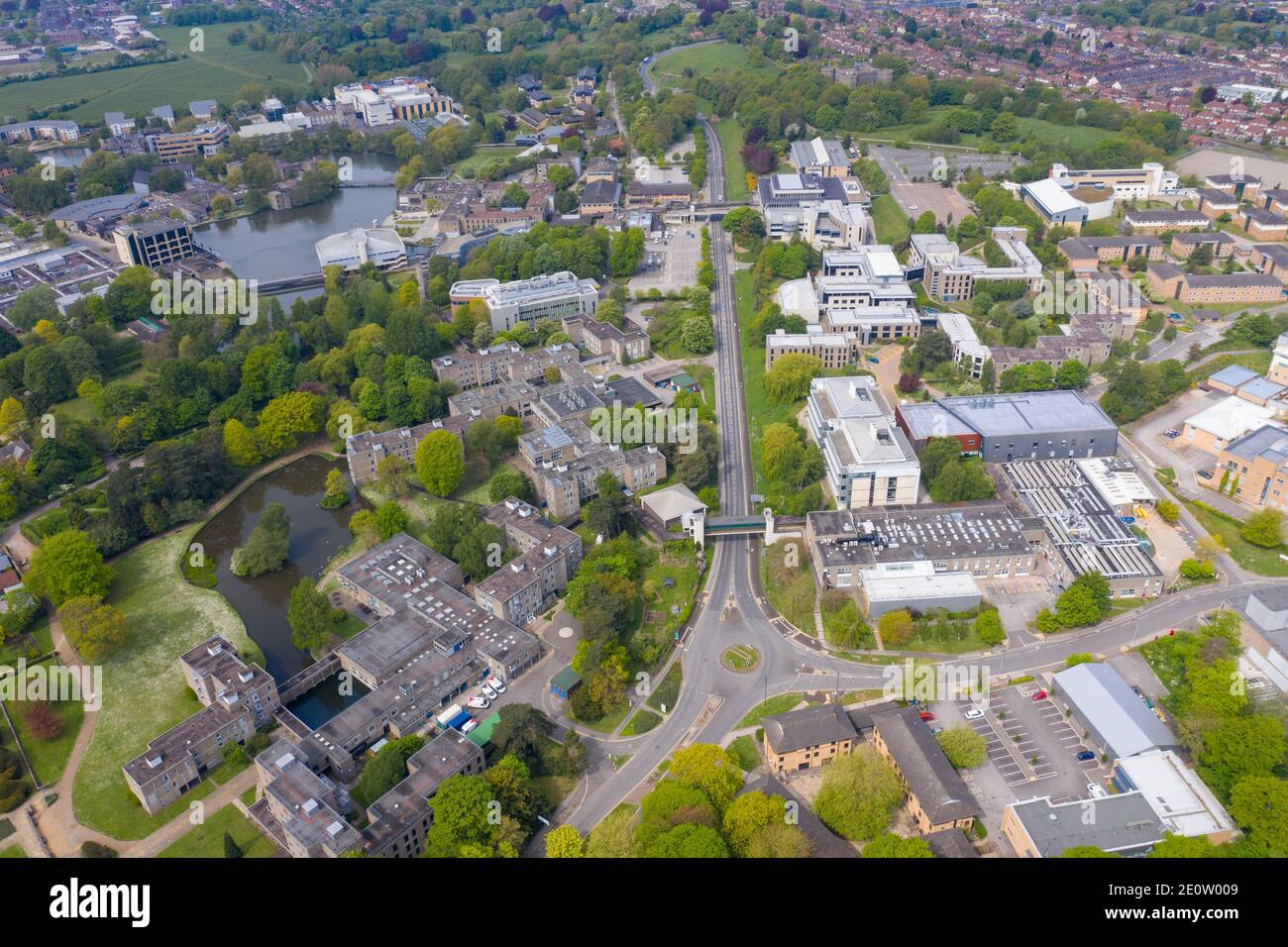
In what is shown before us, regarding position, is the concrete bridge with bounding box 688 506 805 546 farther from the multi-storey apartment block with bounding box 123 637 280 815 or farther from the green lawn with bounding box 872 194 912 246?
the green lawn with bounding box 872 194 912 246

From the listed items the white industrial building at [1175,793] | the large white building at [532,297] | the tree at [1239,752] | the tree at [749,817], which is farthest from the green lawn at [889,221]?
the tree at [749,817]

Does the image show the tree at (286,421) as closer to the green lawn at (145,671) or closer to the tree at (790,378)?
the green lawn at (145,671)

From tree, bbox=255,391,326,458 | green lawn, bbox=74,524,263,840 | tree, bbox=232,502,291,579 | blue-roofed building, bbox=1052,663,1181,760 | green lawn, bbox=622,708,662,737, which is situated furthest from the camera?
tree, bbox=255,391,326,458

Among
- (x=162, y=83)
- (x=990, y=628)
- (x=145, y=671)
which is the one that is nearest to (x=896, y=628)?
(x=990, y=628)

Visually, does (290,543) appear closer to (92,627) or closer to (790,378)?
(92,627)

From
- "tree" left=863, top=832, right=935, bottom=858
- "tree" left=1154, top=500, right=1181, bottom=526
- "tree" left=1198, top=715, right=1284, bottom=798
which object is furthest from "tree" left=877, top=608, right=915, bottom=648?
"tree" left=1154, top=500, right=1181, bottom=526

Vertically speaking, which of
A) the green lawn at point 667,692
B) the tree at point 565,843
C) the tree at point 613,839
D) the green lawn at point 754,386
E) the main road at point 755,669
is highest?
the tree at point 613,839
